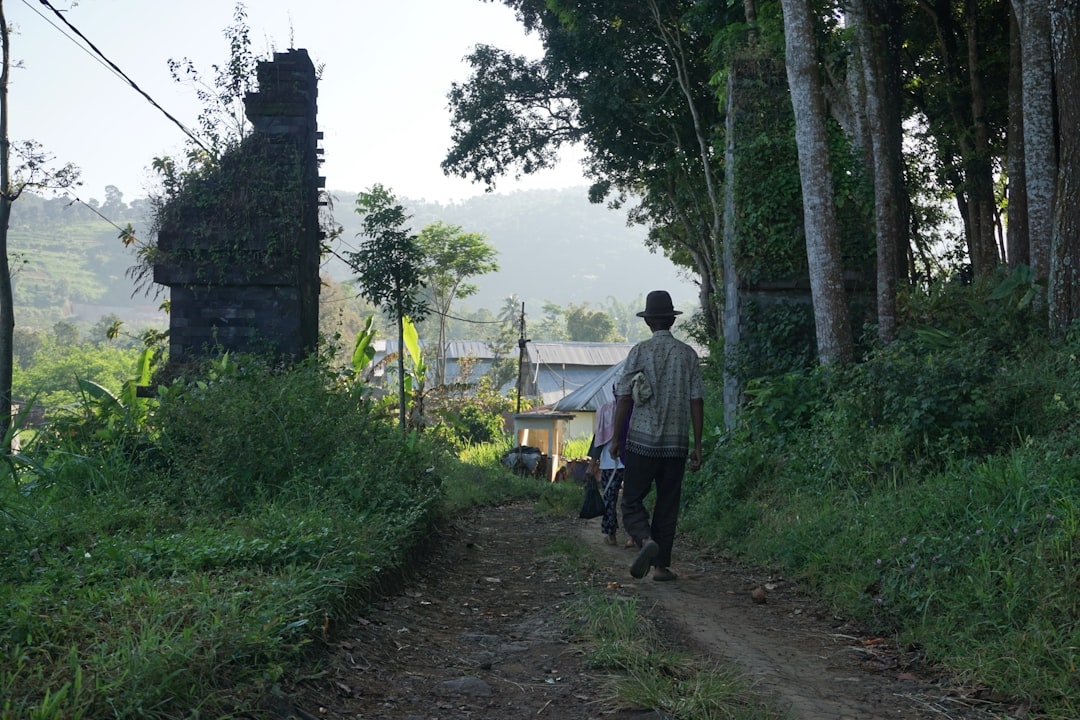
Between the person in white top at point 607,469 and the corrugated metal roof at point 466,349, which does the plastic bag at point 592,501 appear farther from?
the corrugated metal roof at point 466,349

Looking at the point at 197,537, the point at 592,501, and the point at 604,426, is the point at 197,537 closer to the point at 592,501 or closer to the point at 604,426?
the point at 604,426

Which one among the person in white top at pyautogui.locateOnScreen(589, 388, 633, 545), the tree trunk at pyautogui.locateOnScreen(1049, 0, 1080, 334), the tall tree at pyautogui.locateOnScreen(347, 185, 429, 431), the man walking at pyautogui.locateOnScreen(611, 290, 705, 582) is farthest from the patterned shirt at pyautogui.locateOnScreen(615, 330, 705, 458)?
the tall tree at pyautogui.locateOnScreen(347, 185, 429, 431)

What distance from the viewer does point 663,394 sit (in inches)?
291

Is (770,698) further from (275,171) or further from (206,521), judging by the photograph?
(275,171)

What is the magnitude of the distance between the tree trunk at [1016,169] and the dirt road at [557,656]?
27.1 ft

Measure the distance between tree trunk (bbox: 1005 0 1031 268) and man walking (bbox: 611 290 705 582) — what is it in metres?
8.13

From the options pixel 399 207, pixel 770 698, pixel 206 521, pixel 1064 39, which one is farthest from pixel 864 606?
pixel 399 207

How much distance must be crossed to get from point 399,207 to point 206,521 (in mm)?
15133

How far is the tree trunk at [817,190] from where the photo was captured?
1109 centimetres

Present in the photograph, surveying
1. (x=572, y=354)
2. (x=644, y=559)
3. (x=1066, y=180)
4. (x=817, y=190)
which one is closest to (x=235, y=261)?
(x=817, y=190)

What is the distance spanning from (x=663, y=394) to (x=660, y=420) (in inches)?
7.8

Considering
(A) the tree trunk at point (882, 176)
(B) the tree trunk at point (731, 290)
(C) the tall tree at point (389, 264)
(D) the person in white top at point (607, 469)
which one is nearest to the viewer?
(D) the person in white top at point (607, 469)

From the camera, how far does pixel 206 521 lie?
22.3 ft

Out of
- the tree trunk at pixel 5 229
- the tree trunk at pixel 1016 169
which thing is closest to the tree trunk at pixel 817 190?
the tree trunk at pixel 1016 169
